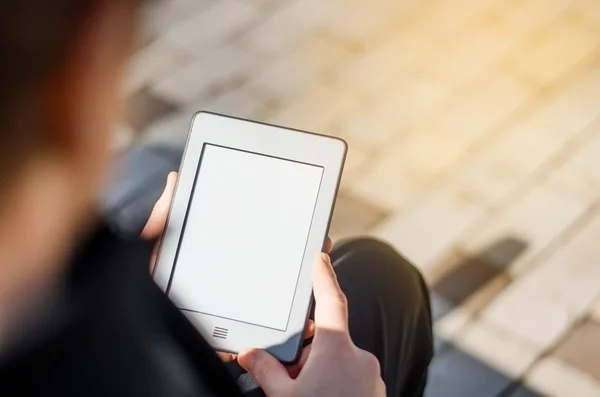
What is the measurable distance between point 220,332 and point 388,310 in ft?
0.66

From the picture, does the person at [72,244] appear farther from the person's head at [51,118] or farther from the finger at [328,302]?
the finger at [328,302]

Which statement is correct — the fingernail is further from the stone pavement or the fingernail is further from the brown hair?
the stone pavement

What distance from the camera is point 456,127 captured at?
1.52m

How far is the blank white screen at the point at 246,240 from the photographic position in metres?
0.74

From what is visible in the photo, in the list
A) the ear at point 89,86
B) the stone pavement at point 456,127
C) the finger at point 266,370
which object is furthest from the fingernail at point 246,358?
the stone pavement at point 456,127

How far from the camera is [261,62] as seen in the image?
1.67 meters

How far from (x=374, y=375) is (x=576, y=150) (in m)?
0.94

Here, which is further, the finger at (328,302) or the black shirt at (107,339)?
the finger at (328,302)

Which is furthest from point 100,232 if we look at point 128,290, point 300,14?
point 300,14

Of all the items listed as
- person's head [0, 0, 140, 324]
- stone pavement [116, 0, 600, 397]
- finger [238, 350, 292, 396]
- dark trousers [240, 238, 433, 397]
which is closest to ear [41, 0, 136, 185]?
person's head [0, 0, 140, 324]

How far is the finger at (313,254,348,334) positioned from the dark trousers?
0.13m

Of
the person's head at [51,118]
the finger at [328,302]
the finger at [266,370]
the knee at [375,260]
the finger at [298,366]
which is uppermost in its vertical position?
the person's head at [51,118]

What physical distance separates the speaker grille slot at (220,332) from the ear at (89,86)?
423 millimetres

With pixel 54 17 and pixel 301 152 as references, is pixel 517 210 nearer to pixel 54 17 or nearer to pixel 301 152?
pixel 301 152
